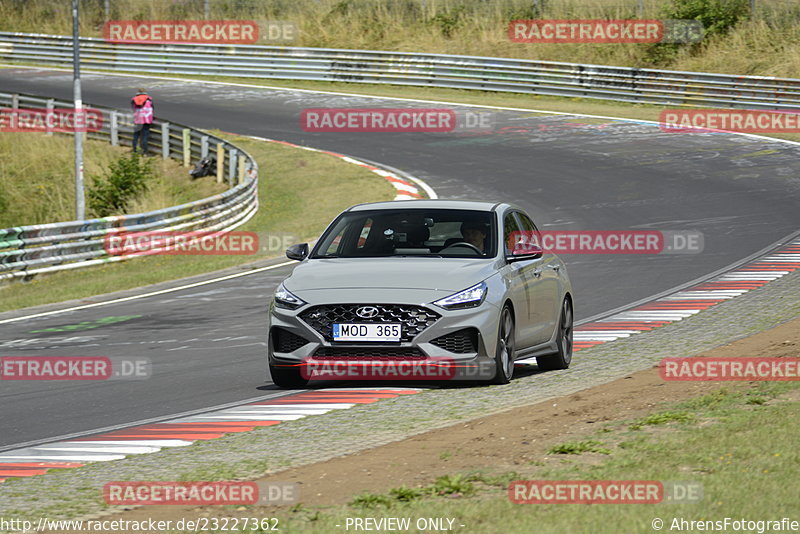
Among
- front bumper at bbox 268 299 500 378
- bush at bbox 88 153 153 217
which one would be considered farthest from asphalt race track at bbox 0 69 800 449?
bush at bbox 88 153 153 217

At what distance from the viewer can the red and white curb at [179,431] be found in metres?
8.20

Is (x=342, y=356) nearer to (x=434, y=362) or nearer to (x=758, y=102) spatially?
(x=434, y=362)

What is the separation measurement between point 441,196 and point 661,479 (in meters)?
21.8

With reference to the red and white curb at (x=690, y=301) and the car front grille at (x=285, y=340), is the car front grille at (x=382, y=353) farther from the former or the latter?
the red and white curb at (x=690, y=301)

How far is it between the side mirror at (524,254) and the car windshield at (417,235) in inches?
6.9

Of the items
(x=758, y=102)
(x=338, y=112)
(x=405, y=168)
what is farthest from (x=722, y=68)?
(x=405, y=168)

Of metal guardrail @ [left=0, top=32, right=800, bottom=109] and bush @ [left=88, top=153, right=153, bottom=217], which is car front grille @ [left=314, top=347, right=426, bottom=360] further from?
metal guardrail @ [left=0, top=32, right=800, bottom=109]

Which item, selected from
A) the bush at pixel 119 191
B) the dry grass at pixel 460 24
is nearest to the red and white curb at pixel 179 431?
the bush at pixel 119 191

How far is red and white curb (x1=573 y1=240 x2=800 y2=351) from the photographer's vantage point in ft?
47.8

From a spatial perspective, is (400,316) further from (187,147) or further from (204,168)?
(187,147)

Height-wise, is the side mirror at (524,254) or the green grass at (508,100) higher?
the side mirror at (524,254)

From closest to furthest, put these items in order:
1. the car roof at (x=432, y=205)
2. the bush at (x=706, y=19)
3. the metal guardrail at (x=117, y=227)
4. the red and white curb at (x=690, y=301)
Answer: the car roof at (x=432, y=205) → the red and white curb at (x=690, y=301) → the metal guardrail at (x=117, y=227) → the bush at (x=706, y=19)

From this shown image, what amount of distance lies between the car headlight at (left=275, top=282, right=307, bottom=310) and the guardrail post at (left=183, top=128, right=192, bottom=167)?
26143 mm

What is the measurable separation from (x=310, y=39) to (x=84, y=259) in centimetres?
3410
